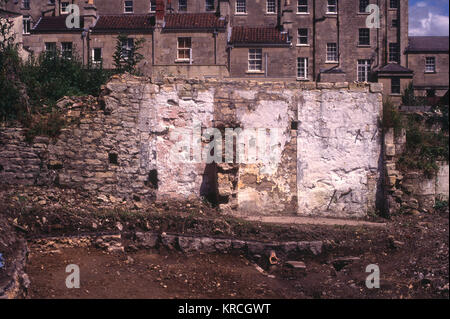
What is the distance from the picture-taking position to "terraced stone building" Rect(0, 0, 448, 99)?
1242 cm

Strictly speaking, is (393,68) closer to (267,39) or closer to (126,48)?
(267,39)

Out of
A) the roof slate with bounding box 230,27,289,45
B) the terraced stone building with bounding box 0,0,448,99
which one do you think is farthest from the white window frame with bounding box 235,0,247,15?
the roof slate with bounding box 230,27,289,45

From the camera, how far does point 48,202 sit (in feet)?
33.3

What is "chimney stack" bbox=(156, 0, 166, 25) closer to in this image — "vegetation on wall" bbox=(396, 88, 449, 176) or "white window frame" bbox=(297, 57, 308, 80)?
"white window frame" bbox=(297, 57, 308, 80)

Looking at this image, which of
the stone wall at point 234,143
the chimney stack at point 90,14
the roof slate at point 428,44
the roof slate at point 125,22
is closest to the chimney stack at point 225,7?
the roof slate at point 125,22

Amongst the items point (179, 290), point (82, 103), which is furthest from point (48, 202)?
point (179, 290)

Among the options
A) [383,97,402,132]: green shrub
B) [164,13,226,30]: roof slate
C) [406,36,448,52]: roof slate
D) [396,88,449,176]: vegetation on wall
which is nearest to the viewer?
[396,88,449,176]: vegetation on wall

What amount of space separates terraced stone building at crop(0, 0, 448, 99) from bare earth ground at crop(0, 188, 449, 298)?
5466 mm

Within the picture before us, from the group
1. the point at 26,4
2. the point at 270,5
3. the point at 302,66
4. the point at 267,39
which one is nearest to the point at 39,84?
the point at 26,4

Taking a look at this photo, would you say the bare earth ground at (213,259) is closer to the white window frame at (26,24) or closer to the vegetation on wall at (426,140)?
the vegetation on wall at (426,140)

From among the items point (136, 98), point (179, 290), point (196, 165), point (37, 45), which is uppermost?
point (37, 45)

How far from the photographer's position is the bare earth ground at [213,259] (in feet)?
23.0
